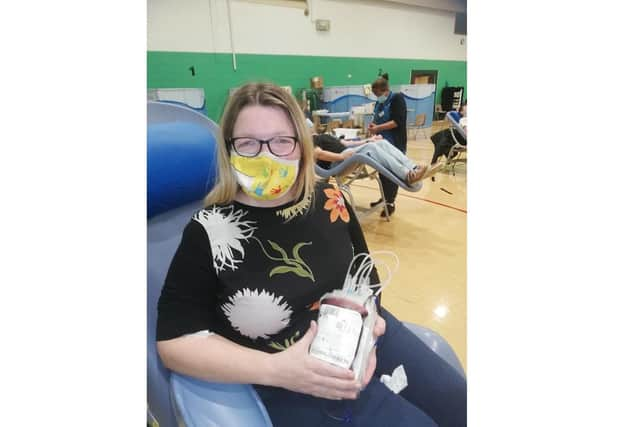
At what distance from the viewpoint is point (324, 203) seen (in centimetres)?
80

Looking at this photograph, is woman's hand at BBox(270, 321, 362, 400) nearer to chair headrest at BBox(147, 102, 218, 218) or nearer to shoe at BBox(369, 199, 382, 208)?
chair headrest at BBox(147, 102, 218, 218)

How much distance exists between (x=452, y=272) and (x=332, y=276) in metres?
0.81

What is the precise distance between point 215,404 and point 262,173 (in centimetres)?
46

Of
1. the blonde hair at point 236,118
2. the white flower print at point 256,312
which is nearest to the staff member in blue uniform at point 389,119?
the blonde hair at point 236,118

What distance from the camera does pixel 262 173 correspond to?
0.67 m

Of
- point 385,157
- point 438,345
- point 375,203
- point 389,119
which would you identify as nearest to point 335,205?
point 438,345

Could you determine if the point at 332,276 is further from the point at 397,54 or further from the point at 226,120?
the point at 397,54

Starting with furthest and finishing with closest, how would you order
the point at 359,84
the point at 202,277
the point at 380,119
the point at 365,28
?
the point at 380,119 → the point at 359,84 → the point at 365,28 → the point at 202,277

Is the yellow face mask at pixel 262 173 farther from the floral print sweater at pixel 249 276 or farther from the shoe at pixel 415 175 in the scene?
the shoe at pixel 415 175

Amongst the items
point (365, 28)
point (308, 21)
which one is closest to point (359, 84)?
point (365, 28)

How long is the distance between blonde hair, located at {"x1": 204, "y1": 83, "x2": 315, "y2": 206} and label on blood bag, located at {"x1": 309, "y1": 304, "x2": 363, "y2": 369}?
0.32m

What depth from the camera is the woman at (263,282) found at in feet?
2.04

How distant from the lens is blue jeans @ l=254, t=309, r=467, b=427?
2.17 ft
